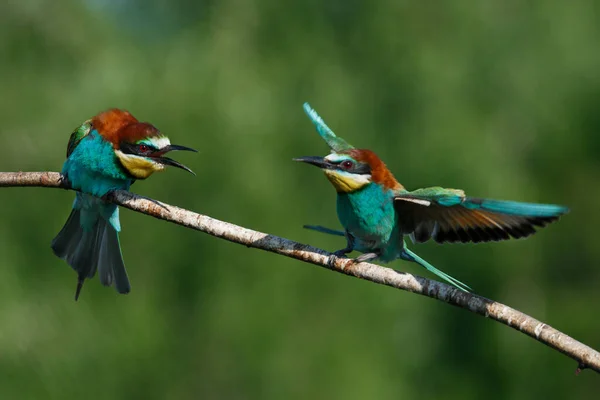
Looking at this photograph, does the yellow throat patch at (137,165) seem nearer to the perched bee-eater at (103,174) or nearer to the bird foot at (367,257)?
the perched bee-eater at (103,174)

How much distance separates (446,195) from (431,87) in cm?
1177

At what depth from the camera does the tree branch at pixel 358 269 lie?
2.63 metres

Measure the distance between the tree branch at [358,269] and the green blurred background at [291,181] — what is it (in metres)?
5.40

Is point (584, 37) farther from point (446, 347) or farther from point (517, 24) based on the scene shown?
point (446, 347)

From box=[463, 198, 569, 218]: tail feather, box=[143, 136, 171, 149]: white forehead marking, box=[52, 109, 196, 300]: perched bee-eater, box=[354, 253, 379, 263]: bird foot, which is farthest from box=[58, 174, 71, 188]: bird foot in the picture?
box=[463, 198, 569, 218]: tail feather

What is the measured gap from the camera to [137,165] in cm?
369

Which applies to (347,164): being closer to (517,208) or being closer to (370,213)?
(370,213)

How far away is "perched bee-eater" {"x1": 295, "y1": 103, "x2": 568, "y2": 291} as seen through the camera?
3.25m

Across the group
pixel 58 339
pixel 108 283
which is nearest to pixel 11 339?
pixel 58 339

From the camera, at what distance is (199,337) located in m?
10.1

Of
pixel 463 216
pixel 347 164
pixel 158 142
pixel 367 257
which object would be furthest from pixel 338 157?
pixel 158 142

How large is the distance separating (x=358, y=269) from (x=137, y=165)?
40.0 inches

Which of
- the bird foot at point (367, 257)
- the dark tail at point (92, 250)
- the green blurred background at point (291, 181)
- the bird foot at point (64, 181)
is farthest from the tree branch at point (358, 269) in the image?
the green blurred background at point (291, 181)

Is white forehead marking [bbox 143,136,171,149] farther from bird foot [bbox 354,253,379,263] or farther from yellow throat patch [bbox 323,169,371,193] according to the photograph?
bird foot [bbox 354,253,379,263]
